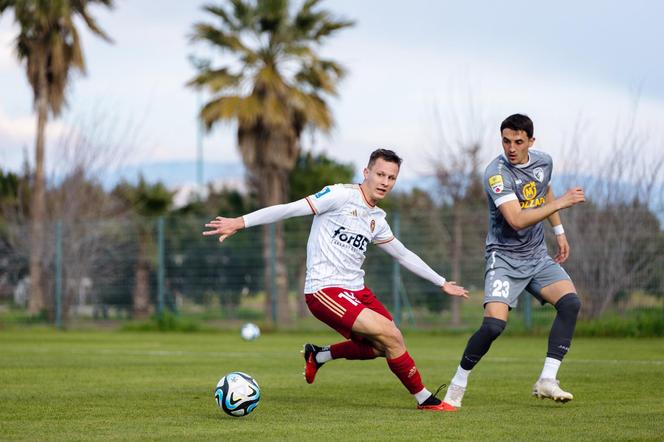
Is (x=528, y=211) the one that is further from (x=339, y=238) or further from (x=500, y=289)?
(x=339, y=238)

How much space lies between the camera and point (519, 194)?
28.5 feet

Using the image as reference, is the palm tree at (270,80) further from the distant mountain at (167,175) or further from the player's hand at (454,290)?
the player's hand at (454,290)

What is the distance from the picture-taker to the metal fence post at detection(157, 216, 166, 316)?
2600 centimetres

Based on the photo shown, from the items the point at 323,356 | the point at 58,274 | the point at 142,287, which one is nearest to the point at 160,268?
the point at 142,287

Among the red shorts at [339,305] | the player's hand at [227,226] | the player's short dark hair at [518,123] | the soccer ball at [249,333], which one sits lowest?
the soccer ball at [249,333]

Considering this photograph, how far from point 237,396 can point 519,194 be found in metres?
2.65

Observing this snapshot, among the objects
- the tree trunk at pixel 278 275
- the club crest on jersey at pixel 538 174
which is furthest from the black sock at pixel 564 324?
the tree trunk at pixel 278 275

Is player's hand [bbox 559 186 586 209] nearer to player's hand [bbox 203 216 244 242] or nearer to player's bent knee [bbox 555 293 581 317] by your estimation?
player's bent knee [bbox 555 293 581 317]

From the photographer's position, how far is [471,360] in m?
8.56

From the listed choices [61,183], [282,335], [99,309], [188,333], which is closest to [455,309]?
[282,335]

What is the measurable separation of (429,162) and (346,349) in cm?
2089

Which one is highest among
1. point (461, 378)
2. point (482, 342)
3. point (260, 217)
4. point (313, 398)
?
point (260, 217)

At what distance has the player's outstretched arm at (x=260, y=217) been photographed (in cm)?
807

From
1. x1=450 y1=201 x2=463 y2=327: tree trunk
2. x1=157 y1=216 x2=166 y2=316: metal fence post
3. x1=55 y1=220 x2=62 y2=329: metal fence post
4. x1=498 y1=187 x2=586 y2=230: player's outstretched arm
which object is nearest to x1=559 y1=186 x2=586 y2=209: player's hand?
x1=498 y1=187 x2=586 y2=230: player's outstretched arm
